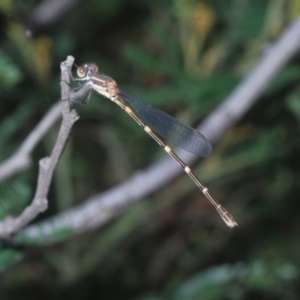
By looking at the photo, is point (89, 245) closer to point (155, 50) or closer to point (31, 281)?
point (31, 281)

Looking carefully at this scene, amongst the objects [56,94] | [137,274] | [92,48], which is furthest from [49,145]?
[137,274]

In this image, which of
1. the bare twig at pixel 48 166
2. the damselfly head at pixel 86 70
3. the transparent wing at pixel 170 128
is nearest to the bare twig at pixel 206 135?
the transparent wing at pixel 170 128

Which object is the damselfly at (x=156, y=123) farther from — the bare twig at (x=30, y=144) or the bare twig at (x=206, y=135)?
the bare twig at (x=30, y=144)

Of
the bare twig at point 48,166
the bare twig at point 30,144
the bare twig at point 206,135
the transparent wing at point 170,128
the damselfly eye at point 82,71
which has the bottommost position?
the bare twig at point 48,166

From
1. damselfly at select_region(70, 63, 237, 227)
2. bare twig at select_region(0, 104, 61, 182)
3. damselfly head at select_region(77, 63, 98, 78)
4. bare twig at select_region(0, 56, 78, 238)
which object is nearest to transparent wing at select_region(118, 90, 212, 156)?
damselfly at select_region(70, 63, 237, 227)

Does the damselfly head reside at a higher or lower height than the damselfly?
higher

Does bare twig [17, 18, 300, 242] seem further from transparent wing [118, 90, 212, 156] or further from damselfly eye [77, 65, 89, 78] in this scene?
damselfly eye [77, 65, 89, 78]

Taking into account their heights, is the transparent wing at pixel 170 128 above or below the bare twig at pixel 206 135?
above
